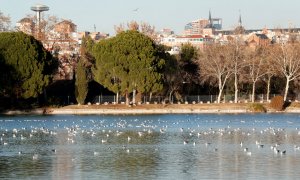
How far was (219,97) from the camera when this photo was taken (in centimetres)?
10638

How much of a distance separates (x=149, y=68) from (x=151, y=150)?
4995 cm

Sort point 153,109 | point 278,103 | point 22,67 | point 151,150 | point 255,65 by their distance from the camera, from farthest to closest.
Answer: 1. point 255,65
2. point 153,109
3. point 278,103
4. point 22,67
5. point 151,150

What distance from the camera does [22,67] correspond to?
9788 cm

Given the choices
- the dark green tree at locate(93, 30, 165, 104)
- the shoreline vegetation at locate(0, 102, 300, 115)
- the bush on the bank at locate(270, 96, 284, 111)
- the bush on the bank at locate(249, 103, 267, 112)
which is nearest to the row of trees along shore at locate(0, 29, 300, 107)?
the dark green tree at locate(93, 30, 165, 104)

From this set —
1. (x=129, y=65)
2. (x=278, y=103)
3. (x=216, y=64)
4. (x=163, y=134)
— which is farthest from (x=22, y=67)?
(x=163, y=134)

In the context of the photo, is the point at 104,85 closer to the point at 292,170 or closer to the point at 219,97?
the point at 219,97

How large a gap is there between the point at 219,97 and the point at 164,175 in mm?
68339

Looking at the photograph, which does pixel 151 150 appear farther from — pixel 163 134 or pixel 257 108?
pixel 257 108

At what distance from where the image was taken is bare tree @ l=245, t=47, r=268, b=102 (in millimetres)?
105500

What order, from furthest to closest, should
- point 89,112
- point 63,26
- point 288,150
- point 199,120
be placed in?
point 63,26 → point 89,112 → point 199,120 → point 288,150

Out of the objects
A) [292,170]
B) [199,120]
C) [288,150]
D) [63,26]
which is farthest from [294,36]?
[292,170]

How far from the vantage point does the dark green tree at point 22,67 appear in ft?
320

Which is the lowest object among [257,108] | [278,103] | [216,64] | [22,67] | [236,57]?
[257,108]

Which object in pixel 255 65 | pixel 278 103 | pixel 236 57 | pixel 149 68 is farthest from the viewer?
pixel 255 65
